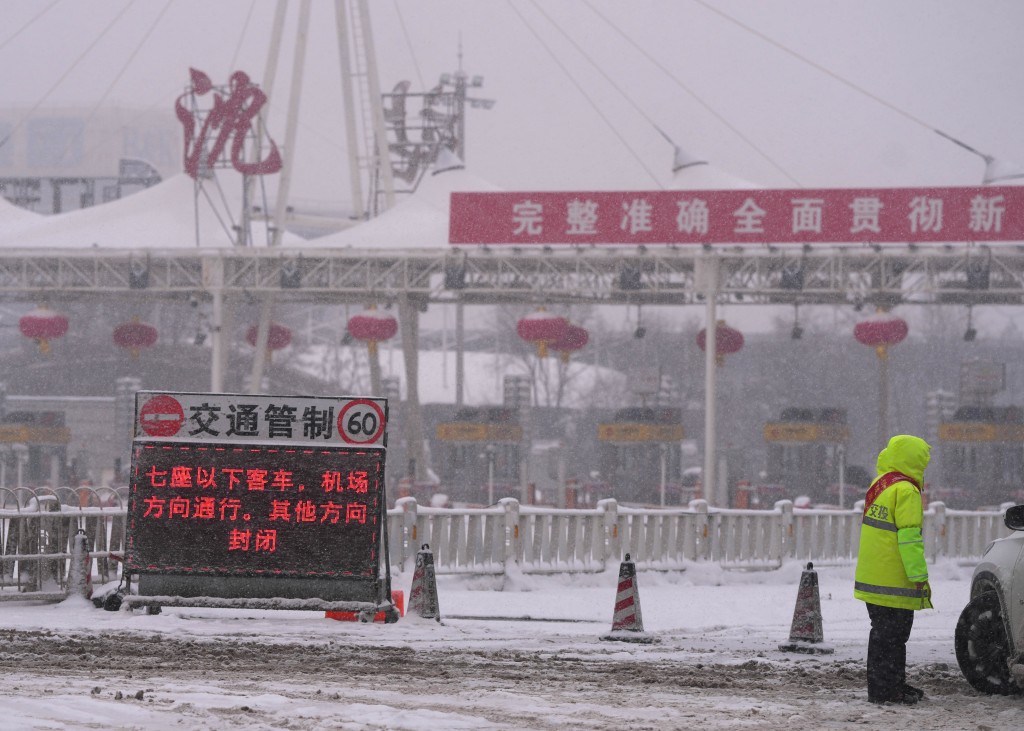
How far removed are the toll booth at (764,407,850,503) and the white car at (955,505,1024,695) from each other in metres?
34.6

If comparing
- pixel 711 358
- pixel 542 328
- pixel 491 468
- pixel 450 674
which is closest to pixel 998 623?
pixel 450 674

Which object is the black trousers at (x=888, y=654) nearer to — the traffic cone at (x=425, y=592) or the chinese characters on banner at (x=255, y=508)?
the chinese characters on banner at (x=255, y=508)

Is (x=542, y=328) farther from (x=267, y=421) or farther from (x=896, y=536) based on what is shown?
(x=896, y=536)

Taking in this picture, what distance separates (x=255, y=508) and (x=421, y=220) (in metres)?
28.0

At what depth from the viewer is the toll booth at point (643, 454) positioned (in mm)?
44750

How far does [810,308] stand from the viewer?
100 m

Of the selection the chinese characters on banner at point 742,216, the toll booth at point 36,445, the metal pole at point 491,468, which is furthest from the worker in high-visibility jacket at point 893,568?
the toll booth at point 36,445

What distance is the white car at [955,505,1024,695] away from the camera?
28.7 feet

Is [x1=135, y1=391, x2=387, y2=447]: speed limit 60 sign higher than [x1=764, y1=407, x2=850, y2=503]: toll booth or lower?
lower

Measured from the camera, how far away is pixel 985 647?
359 inches

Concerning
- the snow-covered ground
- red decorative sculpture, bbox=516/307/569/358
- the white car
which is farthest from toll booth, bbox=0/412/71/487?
the white car

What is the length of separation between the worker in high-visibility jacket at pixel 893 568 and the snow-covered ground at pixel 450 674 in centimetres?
24

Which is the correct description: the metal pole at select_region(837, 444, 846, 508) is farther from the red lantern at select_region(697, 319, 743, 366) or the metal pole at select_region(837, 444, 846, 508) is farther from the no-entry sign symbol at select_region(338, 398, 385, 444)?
the no-entry sign symbol at select_region(338, 398, 385, 444)

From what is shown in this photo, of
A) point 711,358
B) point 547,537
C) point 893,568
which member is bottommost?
point 547,537
